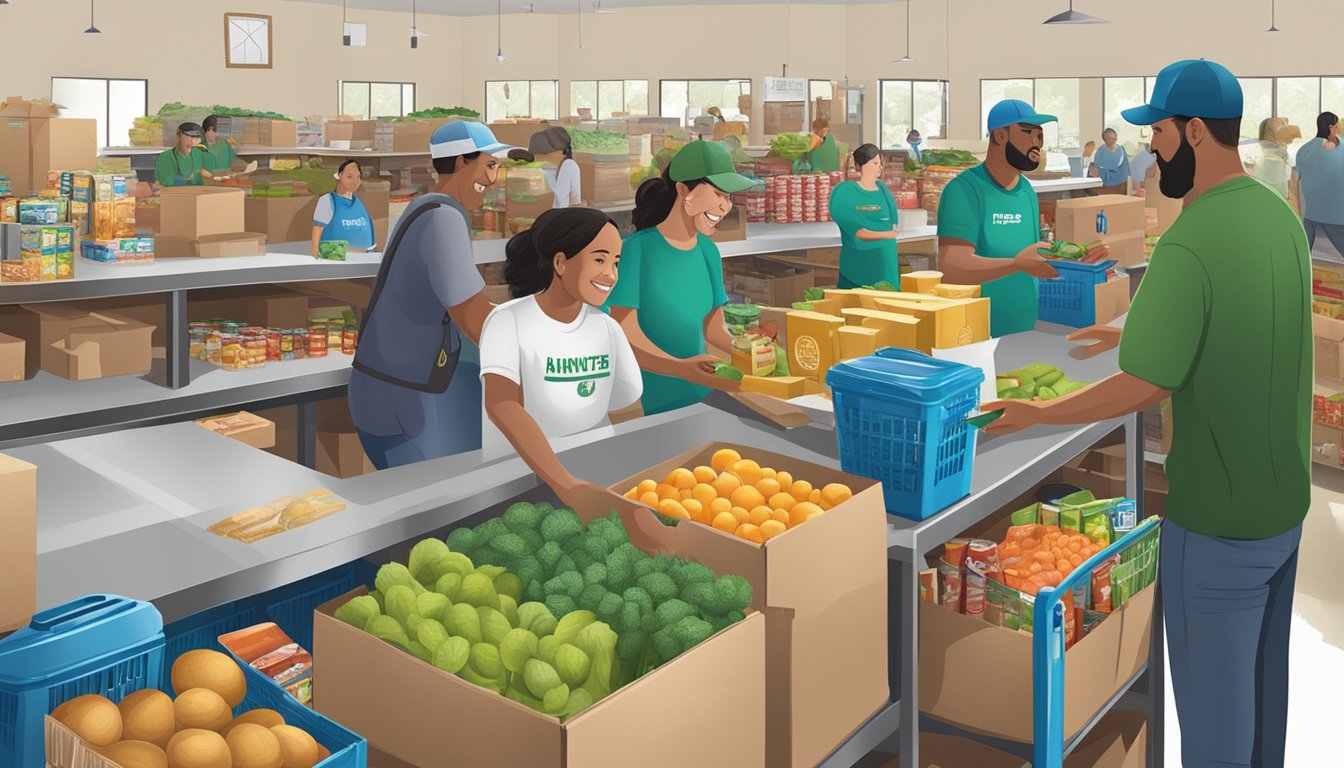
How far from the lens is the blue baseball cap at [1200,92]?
261 cm

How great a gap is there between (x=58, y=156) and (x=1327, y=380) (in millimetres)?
6684

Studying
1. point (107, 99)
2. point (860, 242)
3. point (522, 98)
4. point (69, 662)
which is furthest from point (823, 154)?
point (522, 98)

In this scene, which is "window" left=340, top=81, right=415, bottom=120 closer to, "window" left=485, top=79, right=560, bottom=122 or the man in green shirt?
"window" left=485, top=79, right=560, bottom=122

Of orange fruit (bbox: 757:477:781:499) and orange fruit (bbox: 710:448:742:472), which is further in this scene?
orange fruit (bbox: 710:448:742:472)

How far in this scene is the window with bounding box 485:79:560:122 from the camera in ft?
84.5

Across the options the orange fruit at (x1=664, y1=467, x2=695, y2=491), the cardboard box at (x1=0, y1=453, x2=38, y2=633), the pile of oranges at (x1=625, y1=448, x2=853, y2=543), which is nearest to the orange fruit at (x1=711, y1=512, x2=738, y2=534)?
the pile of oranges at (x1=625, y1=448, x2=853, y2=543)

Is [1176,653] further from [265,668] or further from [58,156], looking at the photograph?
[58,156]

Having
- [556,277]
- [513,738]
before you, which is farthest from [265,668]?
[556,277]

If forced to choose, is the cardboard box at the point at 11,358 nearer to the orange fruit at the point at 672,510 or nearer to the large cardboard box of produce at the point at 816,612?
the large cardboard box of produce at the point at 816,612

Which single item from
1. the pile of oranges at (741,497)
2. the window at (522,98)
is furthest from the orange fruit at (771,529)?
the window at (522,98)

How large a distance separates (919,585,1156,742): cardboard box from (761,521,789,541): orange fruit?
2.05 ft

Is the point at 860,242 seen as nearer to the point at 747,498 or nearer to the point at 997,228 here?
the point at 997,228

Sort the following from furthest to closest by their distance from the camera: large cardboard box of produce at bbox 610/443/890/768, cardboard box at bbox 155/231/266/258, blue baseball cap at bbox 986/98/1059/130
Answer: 1. cardboard box at bbox 155/231/266/258
2. blue baseball cap at bbox 986/98/1059/130
3. large cardboard box of produce at bbox 610/443/890/768

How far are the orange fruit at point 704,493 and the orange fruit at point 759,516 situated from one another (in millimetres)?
113
